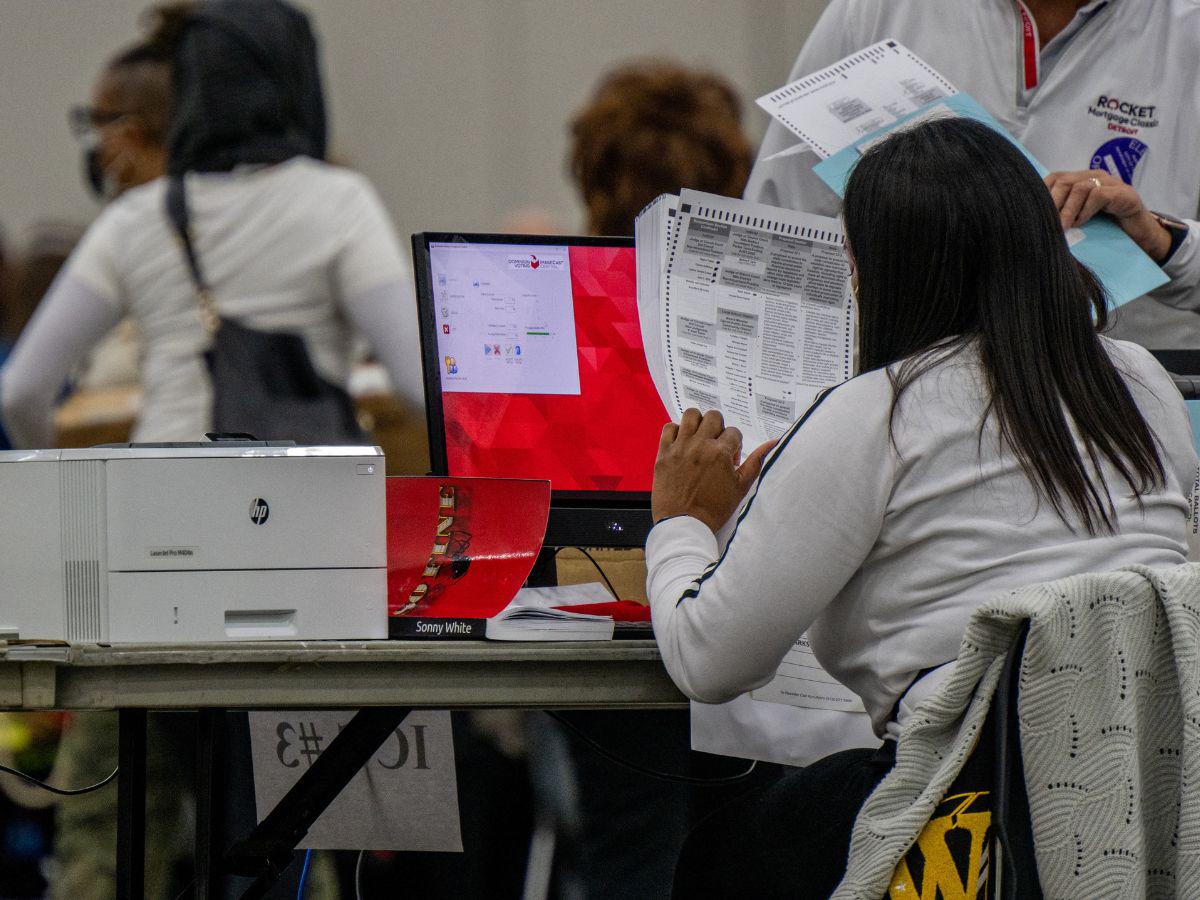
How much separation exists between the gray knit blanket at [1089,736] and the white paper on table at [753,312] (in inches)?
21.4

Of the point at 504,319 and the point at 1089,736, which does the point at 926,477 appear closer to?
the point at 1089,736

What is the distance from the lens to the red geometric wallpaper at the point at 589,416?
1730 millimetres

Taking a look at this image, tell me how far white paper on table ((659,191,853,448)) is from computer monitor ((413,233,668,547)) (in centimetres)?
13

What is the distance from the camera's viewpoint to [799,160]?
2.16 m

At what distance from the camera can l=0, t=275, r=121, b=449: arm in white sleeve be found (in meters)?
2.36

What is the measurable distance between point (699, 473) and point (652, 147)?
144 cm

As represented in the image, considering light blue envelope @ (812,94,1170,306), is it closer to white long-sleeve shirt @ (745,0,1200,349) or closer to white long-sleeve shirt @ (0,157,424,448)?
white long-sleeve shirt @ (745,0,1200,349)

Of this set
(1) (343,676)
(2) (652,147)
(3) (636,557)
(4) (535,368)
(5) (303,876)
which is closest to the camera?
(1) (343,676)

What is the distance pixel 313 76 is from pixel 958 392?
1545 millimetres

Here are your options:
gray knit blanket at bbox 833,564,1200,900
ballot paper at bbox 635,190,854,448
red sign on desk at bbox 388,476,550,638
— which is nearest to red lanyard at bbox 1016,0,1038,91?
ballot paper at bbox 635,190,854,448

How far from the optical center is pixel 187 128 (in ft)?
7.76

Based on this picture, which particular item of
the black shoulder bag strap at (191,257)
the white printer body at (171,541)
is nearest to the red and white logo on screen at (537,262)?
the white printer body at (171,541)

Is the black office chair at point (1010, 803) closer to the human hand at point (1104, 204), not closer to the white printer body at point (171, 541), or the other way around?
the white printer body at point (171, 541)

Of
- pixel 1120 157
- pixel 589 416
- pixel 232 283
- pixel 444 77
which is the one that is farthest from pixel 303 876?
pixel 444 77
